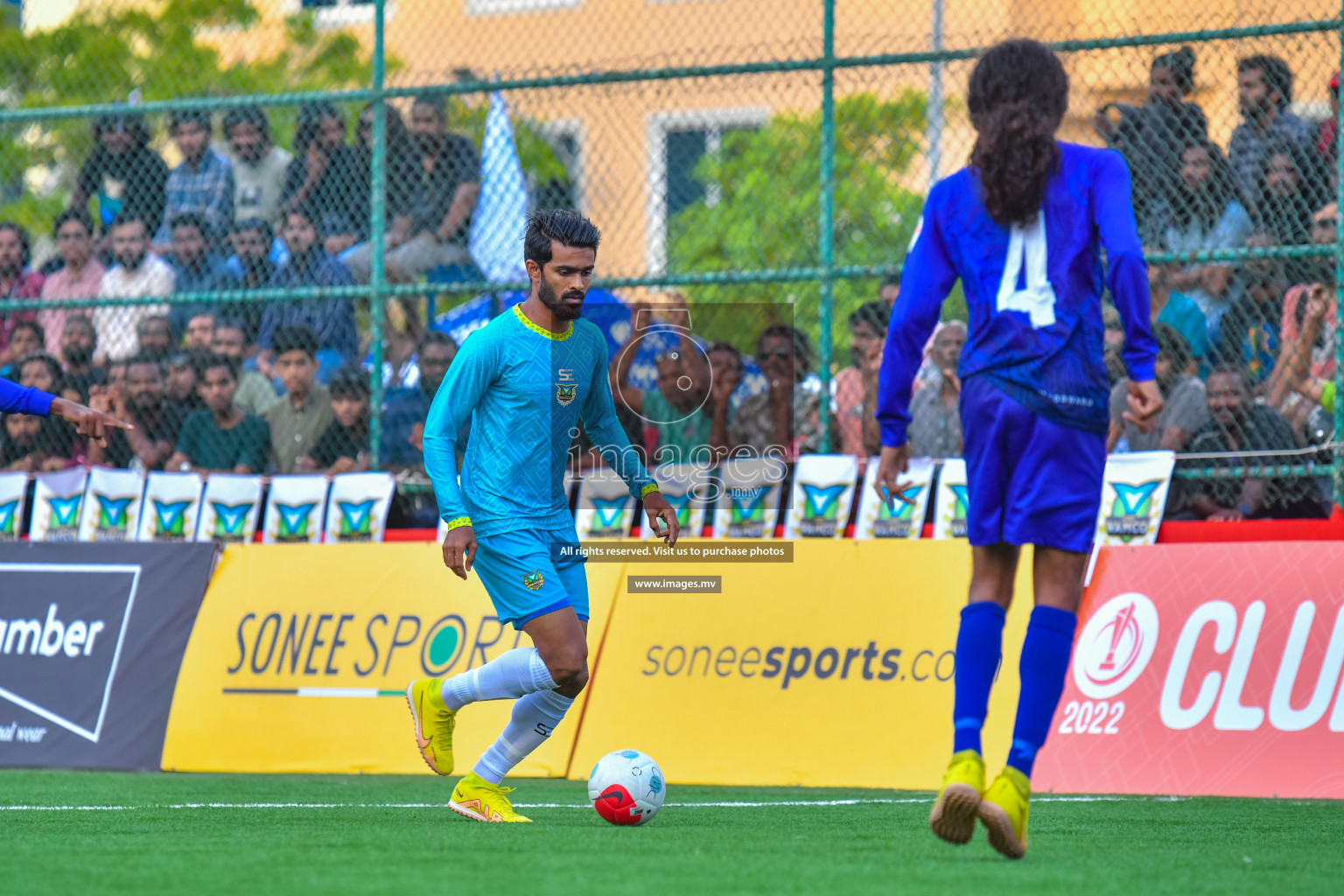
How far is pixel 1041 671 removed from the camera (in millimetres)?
5113

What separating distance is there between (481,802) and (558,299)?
1.84m

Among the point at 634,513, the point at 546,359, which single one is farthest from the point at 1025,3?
the point at 546,359

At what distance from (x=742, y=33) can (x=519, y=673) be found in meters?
A: 12.4

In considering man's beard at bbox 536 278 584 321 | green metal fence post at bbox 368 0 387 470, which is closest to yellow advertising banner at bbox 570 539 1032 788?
green metal fence post at bbox 368 0 387 470

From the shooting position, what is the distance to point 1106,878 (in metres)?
4.74

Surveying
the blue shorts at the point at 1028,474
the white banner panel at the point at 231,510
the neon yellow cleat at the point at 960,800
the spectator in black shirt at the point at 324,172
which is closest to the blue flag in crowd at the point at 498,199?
the spectator in black shirt at the point at 324,172

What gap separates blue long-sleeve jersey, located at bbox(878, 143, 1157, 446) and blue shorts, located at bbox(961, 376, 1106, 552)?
0.05m

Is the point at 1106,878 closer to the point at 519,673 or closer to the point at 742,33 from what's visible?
the point at 519,673

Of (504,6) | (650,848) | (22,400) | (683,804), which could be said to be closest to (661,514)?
(683,804)

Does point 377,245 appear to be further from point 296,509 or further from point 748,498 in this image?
point 748,498

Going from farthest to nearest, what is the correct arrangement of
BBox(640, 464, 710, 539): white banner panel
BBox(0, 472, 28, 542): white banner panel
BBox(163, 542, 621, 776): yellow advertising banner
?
BBox(0, 472, 28, 542): white banner panel, BBox(640, 464, 710, 539): white banner panel, BBox(163, 542, 621, 776): yellow advertising banner

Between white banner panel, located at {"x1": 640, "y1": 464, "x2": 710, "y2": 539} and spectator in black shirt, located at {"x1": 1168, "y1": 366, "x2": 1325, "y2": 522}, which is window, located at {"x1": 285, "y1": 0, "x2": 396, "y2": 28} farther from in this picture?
spectator in black shirt, located at {"x1": 1168, "y1": 366, "x2": 1325, "y2": 522}

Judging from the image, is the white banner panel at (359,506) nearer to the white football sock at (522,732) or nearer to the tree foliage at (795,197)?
the tree foliage at (795,197)

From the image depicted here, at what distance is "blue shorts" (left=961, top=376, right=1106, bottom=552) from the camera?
5062mm
